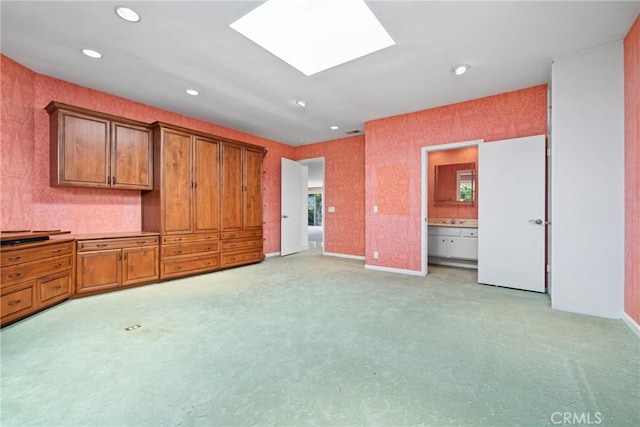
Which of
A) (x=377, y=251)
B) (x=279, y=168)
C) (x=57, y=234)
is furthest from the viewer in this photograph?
(x=279, y=168)

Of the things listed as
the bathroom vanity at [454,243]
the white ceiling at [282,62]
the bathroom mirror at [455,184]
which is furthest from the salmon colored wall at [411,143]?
the bathroom mirror at [455,184]

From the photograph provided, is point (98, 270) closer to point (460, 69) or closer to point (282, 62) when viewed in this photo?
point (282, 62)

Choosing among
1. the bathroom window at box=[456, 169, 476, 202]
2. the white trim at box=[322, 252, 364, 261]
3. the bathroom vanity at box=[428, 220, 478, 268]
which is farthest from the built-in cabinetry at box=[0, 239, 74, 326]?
the bathroom window at box=[456, 169, 476, 202]

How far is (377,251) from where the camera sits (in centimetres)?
497

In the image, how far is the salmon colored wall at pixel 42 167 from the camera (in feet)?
9.78

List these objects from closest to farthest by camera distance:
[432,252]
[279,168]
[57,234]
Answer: [57,234] < [432,252] < [279,168]

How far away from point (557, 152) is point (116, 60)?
4.93m

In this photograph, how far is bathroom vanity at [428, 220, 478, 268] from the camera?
4867 mm

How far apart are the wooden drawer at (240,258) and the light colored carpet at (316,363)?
1.59 meters

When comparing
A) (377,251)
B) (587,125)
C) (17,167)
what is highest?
(587,125)

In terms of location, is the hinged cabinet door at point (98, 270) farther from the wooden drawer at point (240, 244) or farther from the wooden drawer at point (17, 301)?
the wooden drawer at point (240, 244)

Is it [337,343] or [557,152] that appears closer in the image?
[337,343]

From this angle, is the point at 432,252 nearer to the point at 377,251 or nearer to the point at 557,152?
the point at 377,251

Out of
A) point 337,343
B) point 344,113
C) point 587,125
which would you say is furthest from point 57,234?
point 587,125
